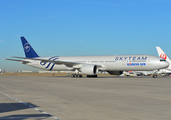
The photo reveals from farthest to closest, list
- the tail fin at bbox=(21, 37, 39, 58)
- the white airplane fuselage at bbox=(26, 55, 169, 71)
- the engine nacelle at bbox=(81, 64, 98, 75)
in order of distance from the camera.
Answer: the tail fin at bbox=(21, 37, 39, 58) < the engine nacelle at bbox=(81, 64, 98, 75) < the white airplane fuselage at bbox=(26, 55, 169, 71)

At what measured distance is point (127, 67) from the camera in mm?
44250

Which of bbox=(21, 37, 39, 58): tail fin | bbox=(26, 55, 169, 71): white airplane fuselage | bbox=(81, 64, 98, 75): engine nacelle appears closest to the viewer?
bbox=(26, 55, 169, 71): white airplane fuselage

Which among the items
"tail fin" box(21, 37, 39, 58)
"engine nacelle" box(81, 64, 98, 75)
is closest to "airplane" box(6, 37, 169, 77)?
"engine nacelle" box(81, 64, 98, 75)

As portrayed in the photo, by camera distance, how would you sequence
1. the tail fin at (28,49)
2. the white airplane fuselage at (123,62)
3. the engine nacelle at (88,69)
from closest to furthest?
the white airplane fuselage at (123,62) < the engine nacelle at (88,69) < the tail fin at (28,49)

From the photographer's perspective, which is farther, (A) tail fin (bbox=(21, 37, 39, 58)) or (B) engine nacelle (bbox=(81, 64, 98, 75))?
(A) tail fin (bbox=(21, 37, 39, 58))

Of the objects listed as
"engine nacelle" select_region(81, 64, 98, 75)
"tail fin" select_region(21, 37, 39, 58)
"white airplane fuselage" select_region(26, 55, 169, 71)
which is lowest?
"engine nacelle" select_region(81, 64, 98, 75)

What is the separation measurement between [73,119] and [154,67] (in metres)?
37.8

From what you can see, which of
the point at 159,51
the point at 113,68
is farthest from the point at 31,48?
the point at 159,51

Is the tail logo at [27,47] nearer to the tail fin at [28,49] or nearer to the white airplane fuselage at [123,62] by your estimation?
the tail fin at [28,49]

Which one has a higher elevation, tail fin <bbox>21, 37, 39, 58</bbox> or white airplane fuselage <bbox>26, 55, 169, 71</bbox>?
tail fin <bbox>21, 37, 39, 58</bbox>

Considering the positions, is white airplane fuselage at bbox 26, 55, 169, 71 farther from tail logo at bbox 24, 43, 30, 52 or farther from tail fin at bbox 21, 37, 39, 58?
tail logo at bbox 24, 43, 30, 52

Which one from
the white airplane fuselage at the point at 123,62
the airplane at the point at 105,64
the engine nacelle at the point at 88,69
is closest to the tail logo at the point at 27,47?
the airplane at the point at 105,64

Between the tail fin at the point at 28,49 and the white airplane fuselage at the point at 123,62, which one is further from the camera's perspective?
the tail fin at the point at 28,49

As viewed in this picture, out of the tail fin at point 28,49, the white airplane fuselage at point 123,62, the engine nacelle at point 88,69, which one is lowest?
the engine nacelle at point 88,69
